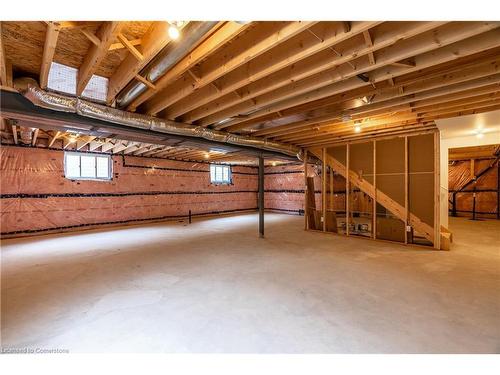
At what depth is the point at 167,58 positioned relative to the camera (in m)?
1.95

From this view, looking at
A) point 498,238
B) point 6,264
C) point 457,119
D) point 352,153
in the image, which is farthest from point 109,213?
point 498,238

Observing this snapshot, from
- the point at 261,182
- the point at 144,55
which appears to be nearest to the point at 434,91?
the point at 144,55

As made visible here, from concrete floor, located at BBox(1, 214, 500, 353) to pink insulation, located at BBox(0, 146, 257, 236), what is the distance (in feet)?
5.94

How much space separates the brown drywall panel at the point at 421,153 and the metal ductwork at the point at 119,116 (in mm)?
3178

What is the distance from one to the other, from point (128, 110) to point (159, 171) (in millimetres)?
5314

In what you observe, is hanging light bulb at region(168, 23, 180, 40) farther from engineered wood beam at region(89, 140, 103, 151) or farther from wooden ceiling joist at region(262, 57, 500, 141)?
engineered wood beam at region(89, 140, 103, 151)

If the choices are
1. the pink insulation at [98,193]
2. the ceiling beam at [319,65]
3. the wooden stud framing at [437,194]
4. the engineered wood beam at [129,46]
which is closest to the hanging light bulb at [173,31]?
the engineered wood beam at [129,46]

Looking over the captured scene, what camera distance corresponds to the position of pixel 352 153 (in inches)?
223

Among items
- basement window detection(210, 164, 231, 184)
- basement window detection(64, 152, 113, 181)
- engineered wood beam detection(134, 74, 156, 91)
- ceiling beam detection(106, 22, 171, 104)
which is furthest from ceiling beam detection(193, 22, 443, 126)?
basement window detection(210, 164, 231, 184)

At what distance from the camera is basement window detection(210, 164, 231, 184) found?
9922 mm

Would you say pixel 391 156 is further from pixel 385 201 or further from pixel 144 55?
pixel 144 55

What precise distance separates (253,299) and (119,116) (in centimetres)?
277

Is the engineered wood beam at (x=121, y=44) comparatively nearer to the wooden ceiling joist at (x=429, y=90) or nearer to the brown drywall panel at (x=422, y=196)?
the wooden ceiling joist at (x=429, y=90)
